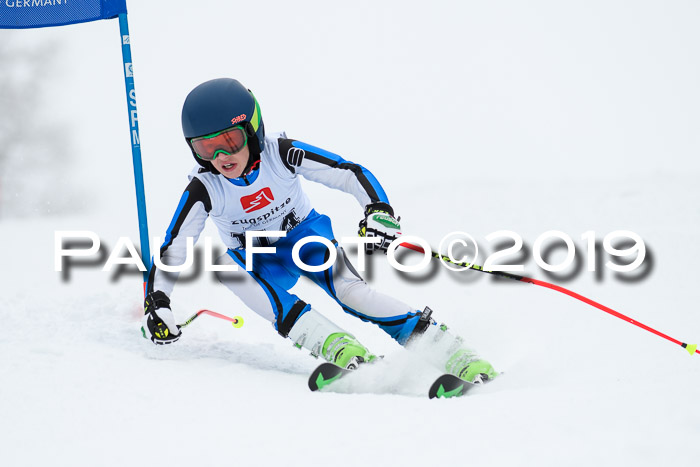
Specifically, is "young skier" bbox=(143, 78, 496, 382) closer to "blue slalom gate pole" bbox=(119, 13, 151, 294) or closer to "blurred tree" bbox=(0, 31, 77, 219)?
"blue slalom gate pole" bbox=(119, 13, 151, 294)

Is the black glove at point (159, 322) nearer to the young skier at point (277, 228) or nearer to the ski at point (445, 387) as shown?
the young skier at point (277, 228)

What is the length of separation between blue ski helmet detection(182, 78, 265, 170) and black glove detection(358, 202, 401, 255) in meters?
0.78

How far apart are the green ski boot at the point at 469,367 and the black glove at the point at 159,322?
1535 millimetres

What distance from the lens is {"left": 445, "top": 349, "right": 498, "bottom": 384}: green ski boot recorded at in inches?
128

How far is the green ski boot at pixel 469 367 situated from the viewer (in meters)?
3.25

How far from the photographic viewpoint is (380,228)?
3340mm

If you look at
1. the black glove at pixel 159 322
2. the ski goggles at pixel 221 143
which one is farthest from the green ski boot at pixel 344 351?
the ski goggles at pixel 221 143

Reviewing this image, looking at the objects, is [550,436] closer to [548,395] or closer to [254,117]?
[548,395]

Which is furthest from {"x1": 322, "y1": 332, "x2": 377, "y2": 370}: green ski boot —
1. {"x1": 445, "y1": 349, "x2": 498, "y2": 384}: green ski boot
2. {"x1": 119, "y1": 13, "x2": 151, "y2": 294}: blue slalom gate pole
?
{"x1": 119, "y1": 13, "x2": 151, "y2": 294}: blue slalom gate pole

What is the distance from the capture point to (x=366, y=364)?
10.6 ft

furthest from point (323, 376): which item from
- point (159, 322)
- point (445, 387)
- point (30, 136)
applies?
point (30, 136)

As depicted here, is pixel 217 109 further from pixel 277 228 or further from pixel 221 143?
pixel 277 228

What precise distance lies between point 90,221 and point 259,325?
18.7 feet

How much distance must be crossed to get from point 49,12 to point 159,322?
8.95 ft
